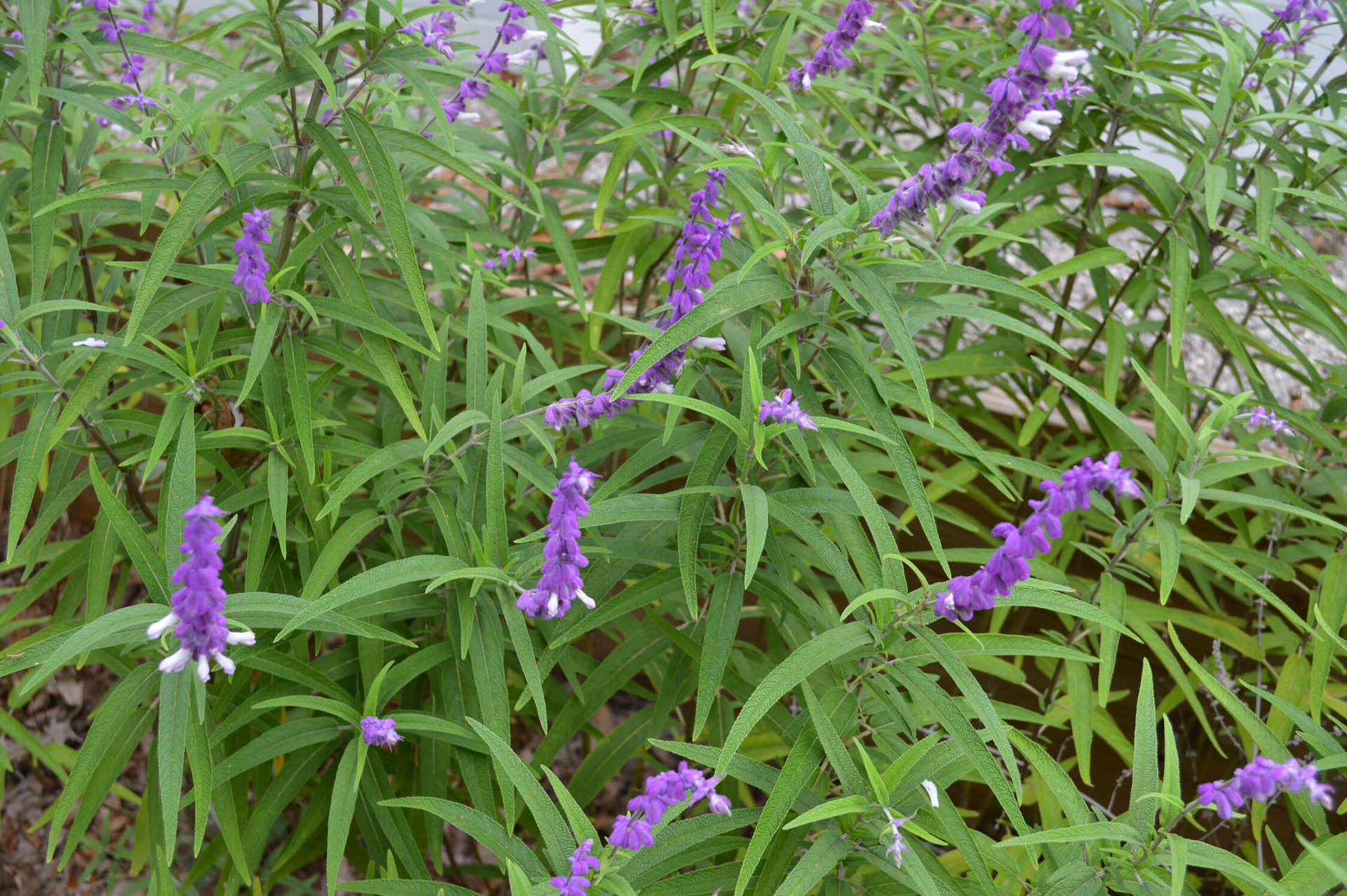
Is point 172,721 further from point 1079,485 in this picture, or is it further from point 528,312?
point 528,312

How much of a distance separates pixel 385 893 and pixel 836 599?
2035mm

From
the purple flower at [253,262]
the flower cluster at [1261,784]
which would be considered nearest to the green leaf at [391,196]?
the purple flower at [253,262]

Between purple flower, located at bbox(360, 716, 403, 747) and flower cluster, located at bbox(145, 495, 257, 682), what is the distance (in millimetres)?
371

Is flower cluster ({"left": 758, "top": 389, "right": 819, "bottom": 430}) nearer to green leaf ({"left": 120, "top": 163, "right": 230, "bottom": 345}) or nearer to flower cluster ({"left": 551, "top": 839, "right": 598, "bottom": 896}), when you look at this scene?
flower cluster ({"left": 551, "top": 839, "right": 598, "bottom": 896})

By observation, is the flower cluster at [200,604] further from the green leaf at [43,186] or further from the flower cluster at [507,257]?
the flower cluster at [507,257]

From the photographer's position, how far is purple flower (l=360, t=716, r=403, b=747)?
5.16 feet

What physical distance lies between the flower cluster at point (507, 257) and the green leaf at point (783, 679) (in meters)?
1.33

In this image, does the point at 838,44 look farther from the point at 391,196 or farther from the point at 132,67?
the point at 132,67

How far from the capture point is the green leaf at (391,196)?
158 cm

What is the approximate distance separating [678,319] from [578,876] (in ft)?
2.73

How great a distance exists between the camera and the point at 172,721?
53.2 inches

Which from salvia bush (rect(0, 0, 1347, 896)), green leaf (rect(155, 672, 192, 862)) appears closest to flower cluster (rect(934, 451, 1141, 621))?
salvia bush (rect(0, 0, 1347, 896))

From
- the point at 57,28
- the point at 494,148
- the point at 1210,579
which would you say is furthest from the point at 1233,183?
the point at 57,28

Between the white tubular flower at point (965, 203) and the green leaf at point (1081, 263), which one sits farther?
the green leaf at point (1081, 263)
